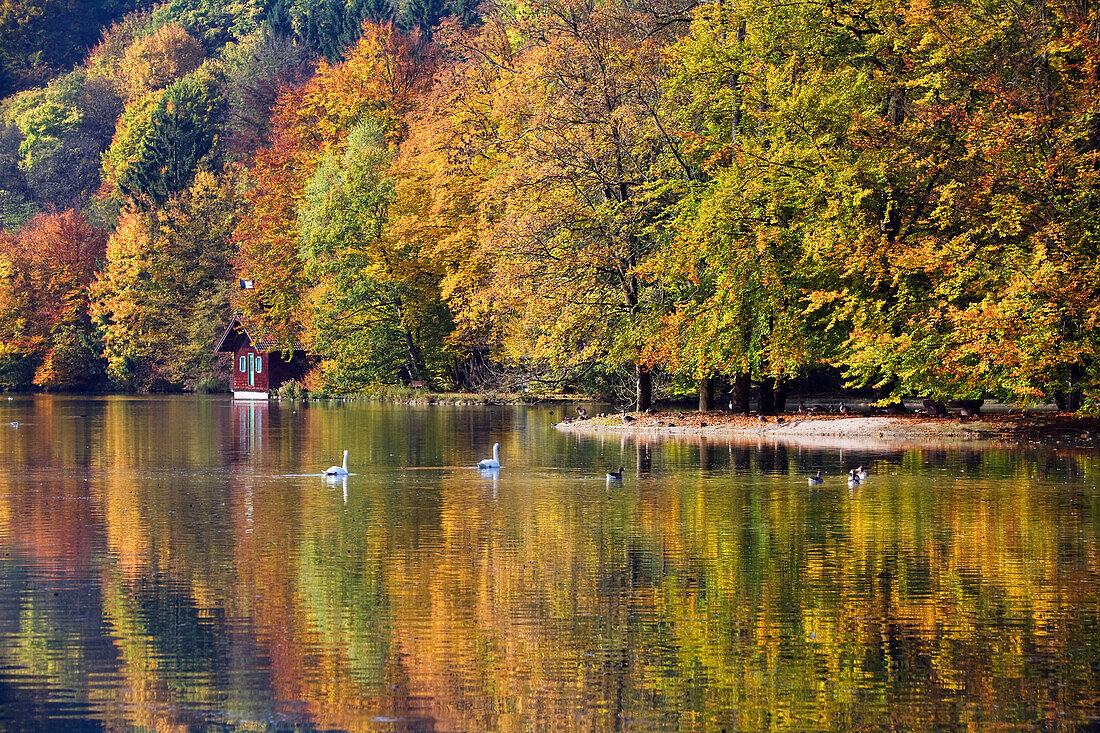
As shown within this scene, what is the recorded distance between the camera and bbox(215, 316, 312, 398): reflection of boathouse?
3536 inches

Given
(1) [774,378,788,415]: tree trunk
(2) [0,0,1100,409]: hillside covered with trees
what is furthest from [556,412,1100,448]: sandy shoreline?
(1) [774,378,788,415]: tree trunk

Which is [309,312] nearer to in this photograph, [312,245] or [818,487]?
[312,245]

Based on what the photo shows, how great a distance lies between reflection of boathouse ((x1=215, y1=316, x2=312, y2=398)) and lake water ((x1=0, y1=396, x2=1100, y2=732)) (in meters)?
60.1

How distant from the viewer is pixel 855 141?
1630 inches

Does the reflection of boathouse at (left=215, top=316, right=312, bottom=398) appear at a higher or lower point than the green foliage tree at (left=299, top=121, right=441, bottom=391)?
lower

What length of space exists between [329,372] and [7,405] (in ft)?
56.1

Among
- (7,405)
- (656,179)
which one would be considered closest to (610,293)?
(656,179)

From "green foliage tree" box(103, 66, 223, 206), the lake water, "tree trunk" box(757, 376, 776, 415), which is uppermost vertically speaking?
"green foliage tree" box(103, 66, 223, 206)

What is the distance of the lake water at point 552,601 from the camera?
11352 millimetres

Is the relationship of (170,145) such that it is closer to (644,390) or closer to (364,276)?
(364,276)

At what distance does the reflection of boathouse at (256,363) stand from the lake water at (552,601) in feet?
197

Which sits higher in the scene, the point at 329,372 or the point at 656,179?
the point at 656,179

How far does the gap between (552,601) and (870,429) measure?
94.1 ft

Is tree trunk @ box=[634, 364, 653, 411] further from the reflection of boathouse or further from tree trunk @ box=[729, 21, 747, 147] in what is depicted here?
the reflection of boathouse
